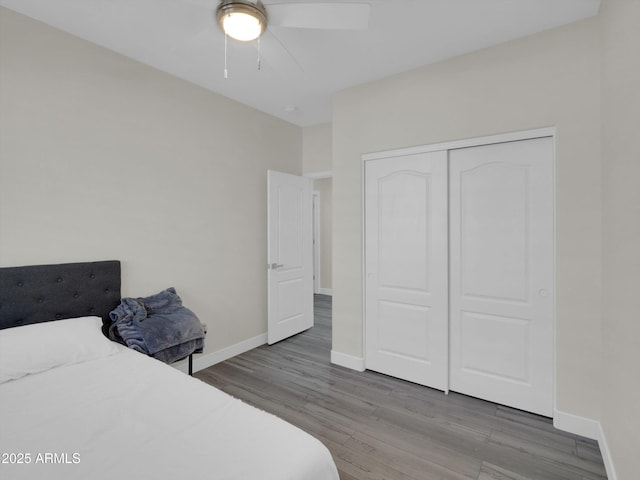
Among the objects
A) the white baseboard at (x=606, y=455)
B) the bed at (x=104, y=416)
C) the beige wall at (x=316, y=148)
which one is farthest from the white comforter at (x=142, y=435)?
the beige wall at (x=316, y=148)

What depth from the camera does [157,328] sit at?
2.28m

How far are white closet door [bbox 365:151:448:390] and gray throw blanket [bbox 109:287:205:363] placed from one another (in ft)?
5.37

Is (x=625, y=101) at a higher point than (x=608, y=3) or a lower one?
lower

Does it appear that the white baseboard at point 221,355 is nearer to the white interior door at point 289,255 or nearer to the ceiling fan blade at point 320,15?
the white interior door at point 289,255

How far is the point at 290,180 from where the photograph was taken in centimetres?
394

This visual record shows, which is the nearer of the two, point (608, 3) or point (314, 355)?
point (608, 3)

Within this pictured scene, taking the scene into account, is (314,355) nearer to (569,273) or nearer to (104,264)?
(104,264)

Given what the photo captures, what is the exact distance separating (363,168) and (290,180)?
47.2 inches

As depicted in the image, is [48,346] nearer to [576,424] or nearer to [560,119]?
[576,424]

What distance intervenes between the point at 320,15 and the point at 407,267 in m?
2.04

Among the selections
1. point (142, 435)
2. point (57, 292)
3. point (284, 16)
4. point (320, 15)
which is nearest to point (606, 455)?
point (142, 435)

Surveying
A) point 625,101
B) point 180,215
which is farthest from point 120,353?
point 625,101

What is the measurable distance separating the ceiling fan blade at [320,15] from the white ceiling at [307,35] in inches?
3.1

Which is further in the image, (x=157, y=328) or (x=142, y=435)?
(x=157, y=328)
